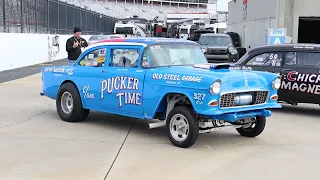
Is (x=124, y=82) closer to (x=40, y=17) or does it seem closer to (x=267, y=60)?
(x=267, y=60)

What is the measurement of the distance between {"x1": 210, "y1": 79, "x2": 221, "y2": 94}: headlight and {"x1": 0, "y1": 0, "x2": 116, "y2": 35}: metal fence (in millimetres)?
14615

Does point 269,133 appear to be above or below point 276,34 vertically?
below

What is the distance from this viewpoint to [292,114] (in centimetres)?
1052

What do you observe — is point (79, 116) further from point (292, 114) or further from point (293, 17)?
point (293, 17)

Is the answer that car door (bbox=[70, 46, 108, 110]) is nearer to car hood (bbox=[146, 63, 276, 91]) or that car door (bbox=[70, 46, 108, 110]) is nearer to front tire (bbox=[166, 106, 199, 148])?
car hood (bbox=[146, 63, 276, 91])

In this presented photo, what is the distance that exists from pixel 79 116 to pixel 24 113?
1731mm

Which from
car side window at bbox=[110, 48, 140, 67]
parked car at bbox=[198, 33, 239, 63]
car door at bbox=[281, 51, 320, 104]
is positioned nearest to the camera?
car side window at bbox=[110, 48, 140, 67]

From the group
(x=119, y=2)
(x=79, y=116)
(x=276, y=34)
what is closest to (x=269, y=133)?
(x=79, y=116)

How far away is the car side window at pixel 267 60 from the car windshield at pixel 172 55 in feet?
9.43

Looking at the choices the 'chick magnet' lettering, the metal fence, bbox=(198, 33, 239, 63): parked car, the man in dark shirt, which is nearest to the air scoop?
the 'chick magnet' lettering

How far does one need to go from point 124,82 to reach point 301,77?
4.49m

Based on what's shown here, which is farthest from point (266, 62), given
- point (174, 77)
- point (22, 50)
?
point (22, 50)

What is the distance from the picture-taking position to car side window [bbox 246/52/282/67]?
10.6 m

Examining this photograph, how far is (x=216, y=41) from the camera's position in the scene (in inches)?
888
